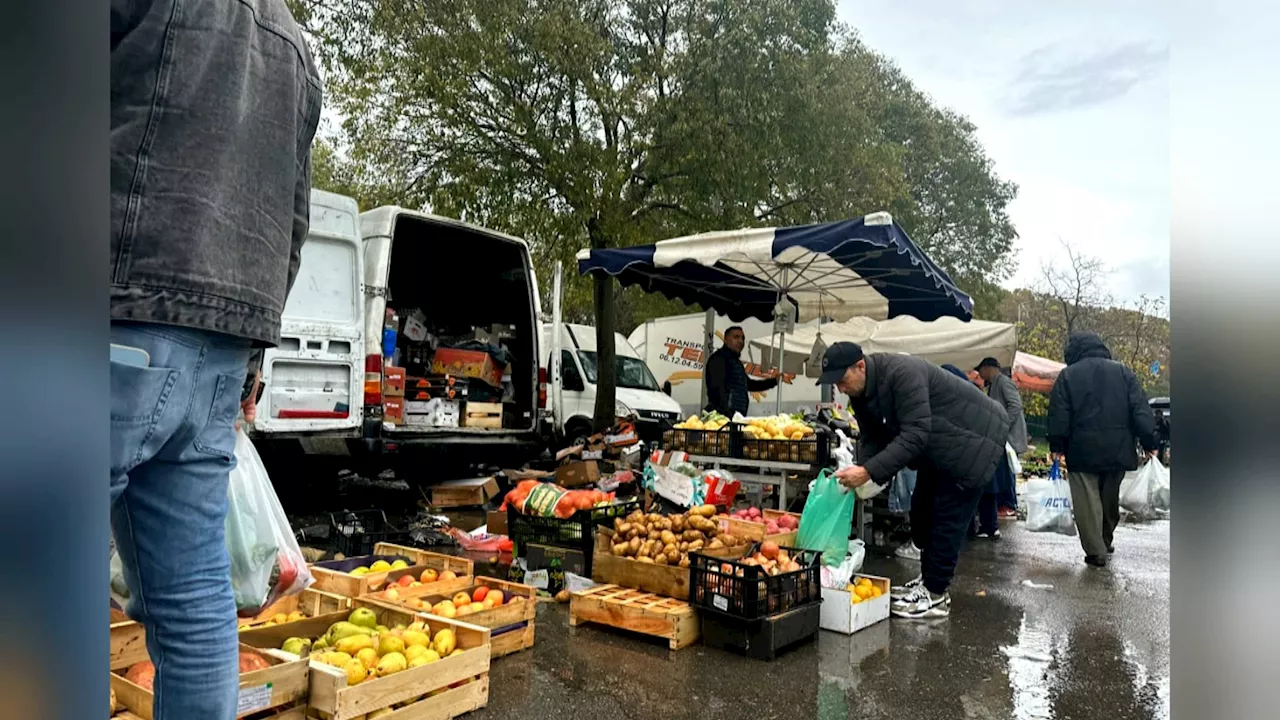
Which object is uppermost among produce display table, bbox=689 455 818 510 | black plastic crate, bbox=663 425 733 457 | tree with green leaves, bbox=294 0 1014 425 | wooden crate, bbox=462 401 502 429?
tree with green leaves, bbox=294 0 1014 425

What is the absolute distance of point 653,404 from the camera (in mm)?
14852

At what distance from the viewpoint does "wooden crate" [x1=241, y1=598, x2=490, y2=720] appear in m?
3.16

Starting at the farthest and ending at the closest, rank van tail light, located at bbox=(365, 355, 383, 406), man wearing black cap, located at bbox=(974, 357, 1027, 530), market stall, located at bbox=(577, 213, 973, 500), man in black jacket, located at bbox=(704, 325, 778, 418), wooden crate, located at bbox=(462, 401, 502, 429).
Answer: man in black jacket, located at bbox=(704, 325, 778, 418), wooden crate, located at bbox=(462, 401, 502, 429), man wearing black cap, located at bbox=(974, 357, 1027, 530), van tail light, located at bbox=(365, 355, 383, 406), market stall, located at bbox=(577, 213, 973, 500)

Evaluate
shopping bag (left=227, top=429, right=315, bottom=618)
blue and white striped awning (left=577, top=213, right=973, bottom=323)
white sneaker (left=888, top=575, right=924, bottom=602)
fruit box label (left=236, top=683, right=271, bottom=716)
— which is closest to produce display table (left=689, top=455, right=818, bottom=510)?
white sneaker (left=888, top=575, right=924, bottom=602)

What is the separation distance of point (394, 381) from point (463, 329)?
211cm

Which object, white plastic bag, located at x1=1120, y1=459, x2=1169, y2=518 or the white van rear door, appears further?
white plastic bag, located at x1=1120, y1=459, x2=1169, y2=518

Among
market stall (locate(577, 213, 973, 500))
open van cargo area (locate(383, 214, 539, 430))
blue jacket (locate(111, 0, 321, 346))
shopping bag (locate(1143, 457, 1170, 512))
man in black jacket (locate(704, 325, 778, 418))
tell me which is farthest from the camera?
man in black jacket (locate(704, 325, 778, 418))

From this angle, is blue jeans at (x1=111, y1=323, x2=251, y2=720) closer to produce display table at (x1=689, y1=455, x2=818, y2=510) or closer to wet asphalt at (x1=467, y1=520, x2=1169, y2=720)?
wet asphalt at (x1=467, y1=520, x2=1169, y2=720)

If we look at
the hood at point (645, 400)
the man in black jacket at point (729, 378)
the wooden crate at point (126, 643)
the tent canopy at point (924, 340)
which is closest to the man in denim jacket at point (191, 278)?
the wooden crate at point (126, 643)

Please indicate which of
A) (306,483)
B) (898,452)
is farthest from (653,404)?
(898,452)

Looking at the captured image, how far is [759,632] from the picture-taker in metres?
4.55

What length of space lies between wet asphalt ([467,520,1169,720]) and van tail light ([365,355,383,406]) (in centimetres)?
327

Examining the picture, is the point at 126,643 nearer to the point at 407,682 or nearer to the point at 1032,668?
the point at 407,682
